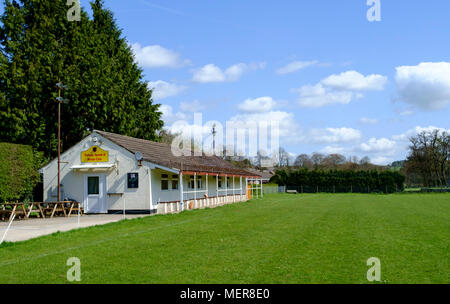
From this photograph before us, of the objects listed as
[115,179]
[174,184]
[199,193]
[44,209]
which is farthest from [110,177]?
[199,193]

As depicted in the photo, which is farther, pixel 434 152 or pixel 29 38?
pixel 434 152

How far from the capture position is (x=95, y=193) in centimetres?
2208

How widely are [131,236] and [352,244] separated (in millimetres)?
6196

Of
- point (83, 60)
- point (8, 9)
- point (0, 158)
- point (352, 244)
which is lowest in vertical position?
point (352, 244)

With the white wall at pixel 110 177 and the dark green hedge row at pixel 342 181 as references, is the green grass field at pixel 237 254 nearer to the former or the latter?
the white wall at pixel 110 177

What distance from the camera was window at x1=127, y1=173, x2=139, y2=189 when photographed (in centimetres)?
2127

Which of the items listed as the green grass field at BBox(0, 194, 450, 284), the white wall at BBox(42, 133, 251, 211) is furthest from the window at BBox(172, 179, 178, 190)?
the green grass field at BBox(0, 194, 450, 284)

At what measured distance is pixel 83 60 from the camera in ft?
97.3

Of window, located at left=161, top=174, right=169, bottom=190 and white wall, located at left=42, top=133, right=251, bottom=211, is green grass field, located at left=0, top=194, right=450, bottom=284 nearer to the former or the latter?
white wall, located at left=42, top=133, right=251, bottom=211

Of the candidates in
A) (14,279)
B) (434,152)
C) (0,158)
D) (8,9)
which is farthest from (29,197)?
(434,152)

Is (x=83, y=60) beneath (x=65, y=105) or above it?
above
